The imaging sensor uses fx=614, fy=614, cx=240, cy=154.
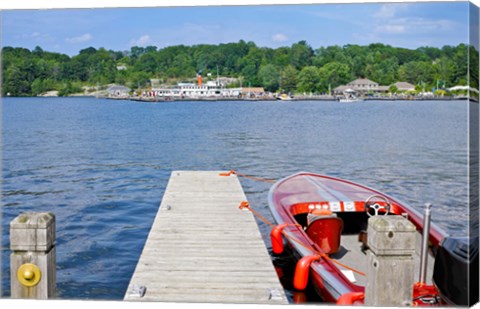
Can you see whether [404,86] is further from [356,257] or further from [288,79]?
[356,257]

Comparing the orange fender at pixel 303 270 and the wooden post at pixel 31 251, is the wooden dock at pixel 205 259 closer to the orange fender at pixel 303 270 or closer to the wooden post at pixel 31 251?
the orange fender at pixel 303 270

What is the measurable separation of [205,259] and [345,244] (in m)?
1.64

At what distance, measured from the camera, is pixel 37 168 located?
1573 centimetres

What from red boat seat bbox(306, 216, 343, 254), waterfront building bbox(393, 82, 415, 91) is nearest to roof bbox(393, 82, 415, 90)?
waterfront building bbox(393, 82, 415, 91)

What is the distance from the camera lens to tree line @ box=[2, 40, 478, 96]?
1948 inches

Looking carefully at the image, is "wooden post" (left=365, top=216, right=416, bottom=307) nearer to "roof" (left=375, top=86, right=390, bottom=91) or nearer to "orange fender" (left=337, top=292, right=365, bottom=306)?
"orange fender" (left=337, top=292, right=365, bottom=306)

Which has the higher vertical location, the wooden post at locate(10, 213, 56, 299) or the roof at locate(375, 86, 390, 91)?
the roof at locate(375, 86, 390, 91)

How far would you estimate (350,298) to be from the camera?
4203 millimetres


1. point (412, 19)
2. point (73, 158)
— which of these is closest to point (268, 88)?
point (412, 19)

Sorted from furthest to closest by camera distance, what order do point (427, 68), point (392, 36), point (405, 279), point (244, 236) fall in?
point (392, 36) < point (427, 68) < point (244, 236) < point (405, 279)

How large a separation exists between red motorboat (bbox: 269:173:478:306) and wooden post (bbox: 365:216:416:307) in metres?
0.13

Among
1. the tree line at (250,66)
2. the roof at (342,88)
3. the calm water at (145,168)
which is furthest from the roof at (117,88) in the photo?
the calm water at (145,168)

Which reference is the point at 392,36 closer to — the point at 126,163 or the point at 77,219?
the point at 126,163

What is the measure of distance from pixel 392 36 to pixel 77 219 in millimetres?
54848
